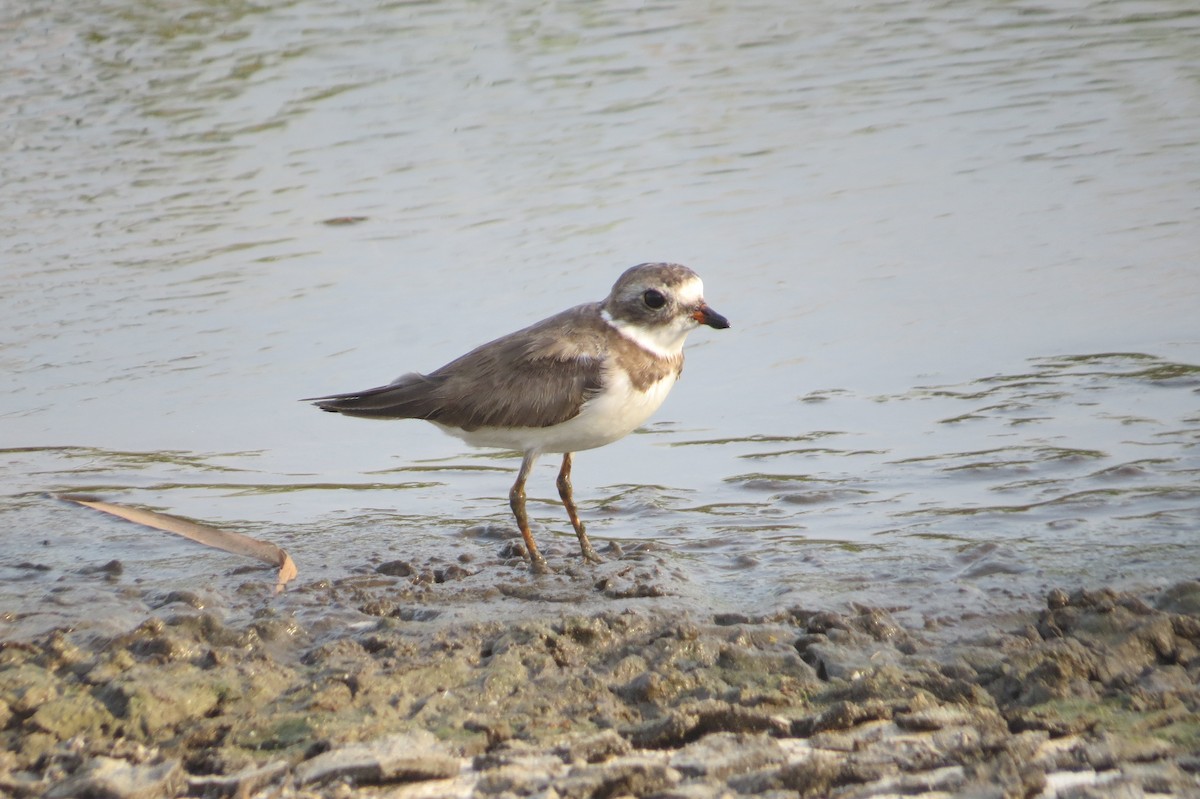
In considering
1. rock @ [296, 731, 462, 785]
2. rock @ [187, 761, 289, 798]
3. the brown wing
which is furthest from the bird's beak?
rock @ [187, 761, 289, 798]

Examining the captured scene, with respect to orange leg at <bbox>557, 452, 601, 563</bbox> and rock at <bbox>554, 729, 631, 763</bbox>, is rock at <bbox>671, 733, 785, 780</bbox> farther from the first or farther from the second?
orange leg at <bbox>557, 452, 601, 563</bbox>

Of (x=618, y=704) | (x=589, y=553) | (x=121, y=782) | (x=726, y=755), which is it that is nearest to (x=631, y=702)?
(x=618, y=704)

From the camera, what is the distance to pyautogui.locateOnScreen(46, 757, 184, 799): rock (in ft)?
12.3

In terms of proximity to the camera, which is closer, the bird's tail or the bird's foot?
the bird's foot

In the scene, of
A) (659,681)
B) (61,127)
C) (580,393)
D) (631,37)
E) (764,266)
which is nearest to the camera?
(659,681)

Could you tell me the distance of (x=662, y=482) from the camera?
289 inches

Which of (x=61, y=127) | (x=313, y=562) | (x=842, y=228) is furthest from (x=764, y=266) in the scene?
(x=61, y=127)

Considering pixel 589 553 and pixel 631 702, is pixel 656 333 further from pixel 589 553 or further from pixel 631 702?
pixel 631 702

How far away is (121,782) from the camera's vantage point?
3787 millimetres

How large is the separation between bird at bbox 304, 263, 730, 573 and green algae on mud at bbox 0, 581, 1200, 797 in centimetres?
133

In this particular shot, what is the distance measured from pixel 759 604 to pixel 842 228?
18.4 ft

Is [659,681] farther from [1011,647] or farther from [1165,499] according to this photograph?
[1165,499]

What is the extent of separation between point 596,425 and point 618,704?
2.09 meters

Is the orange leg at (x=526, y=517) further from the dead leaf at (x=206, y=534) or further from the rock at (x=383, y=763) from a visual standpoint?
the rock at (x=383, y=763)
